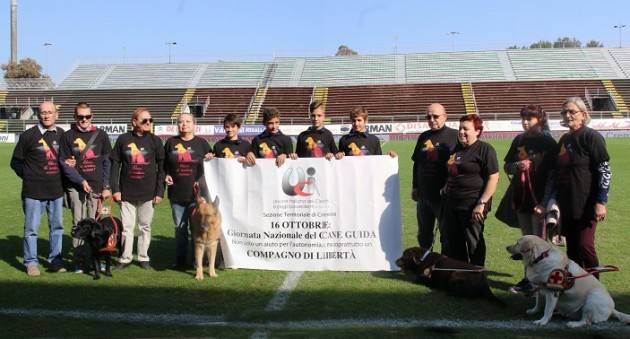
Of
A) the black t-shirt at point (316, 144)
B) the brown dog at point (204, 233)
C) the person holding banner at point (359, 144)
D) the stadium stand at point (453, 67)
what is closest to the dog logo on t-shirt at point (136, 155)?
the brown dog at point (204, 233)

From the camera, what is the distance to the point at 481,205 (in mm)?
5527

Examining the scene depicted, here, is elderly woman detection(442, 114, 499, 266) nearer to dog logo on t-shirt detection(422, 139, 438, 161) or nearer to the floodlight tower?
dog logo on t-shirt detection(422, 139, 438, 161)

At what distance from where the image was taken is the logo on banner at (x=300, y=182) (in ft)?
21.5

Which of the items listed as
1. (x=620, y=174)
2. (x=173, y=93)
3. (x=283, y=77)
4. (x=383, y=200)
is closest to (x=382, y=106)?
(x=283, y=77)

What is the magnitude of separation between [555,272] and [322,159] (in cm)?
277

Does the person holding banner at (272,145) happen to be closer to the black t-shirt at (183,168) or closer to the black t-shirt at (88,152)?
the black t-shirt at (183,168)

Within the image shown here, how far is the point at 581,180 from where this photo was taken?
5086 mm

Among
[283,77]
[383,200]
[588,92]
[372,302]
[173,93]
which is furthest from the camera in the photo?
[283,77]

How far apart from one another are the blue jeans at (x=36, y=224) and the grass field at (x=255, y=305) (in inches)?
9.5

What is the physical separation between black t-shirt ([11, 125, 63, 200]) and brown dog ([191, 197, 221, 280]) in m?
1.62

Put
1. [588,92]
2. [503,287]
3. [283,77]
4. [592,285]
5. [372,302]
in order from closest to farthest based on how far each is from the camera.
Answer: [592,285]
[372,302]
[503,287]
[588,92]
[283,77]

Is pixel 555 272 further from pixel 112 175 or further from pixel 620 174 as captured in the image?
pixel 620 174

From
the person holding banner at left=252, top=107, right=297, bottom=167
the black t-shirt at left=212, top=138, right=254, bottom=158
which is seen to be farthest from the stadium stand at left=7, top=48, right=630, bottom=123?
the black t-shirt at left=212, top=138, right=254, bottom=158

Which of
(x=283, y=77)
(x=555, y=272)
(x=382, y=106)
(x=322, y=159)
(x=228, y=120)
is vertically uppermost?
(x=283, y=77)
